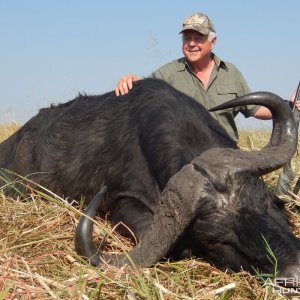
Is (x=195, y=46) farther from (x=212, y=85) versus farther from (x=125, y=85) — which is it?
(x=125, y=85)

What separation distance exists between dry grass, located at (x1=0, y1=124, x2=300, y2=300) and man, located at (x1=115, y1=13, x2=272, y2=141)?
109 inches

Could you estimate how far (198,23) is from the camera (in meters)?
7.58

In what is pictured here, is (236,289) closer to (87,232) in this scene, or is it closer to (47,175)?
(87,232)

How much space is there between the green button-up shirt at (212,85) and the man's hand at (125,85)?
4.52ft

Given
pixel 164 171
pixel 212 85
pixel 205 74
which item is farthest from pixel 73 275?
pixel 205 74

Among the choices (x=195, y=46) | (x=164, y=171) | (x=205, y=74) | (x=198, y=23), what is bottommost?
(x=164, y=171)

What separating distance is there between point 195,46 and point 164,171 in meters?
3.15

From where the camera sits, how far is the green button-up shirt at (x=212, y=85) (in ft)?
25.3

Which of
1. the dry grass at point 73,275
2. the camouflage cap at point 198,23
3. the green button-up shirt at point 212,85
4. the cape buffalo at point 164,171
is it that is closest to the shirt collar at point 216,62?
the green button-up shirt at point 212,85

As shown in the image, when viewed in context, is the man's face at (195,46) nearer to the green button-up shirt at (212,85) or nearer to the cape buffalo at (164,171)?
the green button-up shirt at (212,85)

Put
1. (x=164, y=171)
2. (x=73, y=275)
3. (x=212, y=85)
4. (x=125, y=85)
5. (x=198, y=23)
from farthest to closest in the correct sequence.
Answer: (x=212, y=85), (x=198, y=23), (x=125, y=85), (x=164, y=171), (x=73, y=275)

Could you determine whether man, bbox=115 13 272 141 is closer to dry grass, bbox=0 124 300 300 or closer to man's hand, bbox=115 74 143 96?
man's hand, bbox=115 74 143 96

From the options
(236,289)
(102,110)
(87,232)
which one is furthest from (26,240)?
(102,110)

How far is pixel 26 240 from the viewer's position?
14.9ft
